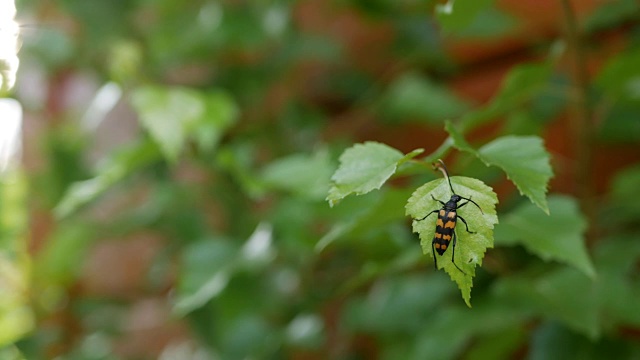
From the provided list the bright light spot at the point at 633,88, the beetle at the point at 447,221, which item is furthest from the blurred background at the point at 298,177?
the beetle at the point at 447,221

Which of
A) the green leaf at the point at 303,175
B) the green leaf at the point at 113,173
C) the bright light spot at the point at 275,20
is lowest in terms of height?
the green leaf at the point at 303,175

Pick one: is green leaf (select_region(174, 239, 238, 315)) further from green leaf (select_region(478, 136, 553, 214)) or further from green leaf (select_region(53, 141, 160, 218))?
green leaf (select_region(478, 136, 553, 214))

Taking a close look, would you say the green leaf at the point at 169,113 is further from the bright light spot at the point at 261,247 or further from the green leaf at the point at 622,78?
the green leaf at the point at 622,78

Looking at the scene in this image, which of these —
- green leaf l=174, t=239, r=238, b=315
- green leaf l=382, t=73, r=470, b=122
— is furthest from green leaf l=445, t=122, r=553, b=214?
green leaf l=382, t=73, r=470, b=122

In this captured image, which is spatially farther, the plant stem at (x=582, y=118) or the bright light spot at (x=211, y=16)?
the bright light spot at (x=211, y=16)

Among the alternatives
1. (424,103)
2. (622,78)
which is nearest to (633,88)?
(622,78)

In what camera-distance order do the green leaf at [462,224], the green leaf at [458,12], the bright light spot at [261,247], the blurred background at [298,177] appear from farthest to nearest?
the bright light spot at [261,247] → the blurred background at [298,177] → the green leaf at [458,12] → the green leaf at [462,224]

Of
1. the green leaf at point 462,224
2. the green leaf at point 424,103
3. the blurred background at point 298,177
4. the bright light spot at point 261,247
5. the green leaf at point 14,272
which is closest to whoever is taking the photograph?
the green leaf at point 462,224
